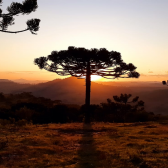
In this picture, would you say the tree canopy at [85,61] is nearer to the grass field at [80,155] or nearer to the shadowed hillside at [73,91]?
the grass field at [80,155]

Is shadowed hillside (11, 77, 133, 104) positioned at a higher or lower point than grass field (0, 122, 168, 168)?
higher

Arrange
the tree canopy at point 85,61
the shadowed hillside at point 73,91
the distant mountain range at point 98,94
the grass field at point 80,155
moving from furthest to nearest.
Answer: the shadowed hillside at point 73,91 → the distant mountain range at point 98,94 → the tree canopy at point 85,61 → the grass field at point 80,155

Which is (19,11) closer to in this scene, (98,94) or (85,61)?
(85,61)

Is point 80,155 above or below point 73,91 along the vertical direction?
below

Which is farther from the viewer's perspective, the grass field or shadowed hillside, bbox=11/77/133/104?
shadowed hillside, bbox=11/77/133/104

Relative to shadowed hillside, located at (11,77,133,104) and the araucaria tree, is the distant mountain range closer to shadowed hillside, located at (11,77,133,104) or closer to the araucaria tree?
shadowed hillside, located at (11,77,133,104)

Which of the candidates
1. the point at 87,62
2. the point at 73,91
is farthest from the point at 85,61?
the point at 73,91

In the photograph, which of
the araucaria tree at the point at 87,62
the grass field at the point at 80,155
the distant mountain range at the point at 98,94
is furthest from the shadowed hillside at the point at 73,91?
the grass field at the point at 80,155

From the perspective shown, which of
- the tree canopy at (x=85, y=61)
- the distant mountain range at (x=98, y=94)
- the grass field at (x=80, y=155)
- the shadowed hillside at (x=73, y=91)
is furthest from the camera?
the shadowed hillside at (x=73, y=91)

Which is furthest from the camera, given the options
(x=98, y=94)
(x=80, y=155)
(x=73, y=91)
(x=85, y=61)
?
(x=73, y=91)

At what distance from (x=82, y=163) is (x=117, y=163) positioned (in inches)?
41.5

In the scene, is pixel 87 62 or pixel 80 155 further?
pixel 87 62

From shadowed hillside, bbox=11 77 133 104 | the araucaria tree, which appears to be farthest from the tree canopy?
shadowed hillside, bbox=11 77 133 104

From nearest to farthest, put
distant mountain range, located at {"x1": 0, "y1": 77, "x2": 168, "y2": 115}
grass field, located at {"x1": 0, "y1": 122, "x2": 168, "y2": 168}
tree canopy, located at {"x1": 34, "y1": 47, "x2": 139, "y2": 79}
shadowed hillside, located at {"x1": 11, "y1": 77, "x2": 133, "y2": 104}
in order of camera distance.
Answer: grass field, located at {"x1": 0, "y1": 122, "x2": 168, "y2": 168}
tree canopy, located at {"x1": 34, "y1": 47, "x2": 139, "y2": 79}
distant mountain range, located at {"x1": 0, "y1": 77, "x2": 168, "y2": 115}
shadowed hillside, located at {"x1": 11, "y1": 77, "x2": 133, "y2": 104}
